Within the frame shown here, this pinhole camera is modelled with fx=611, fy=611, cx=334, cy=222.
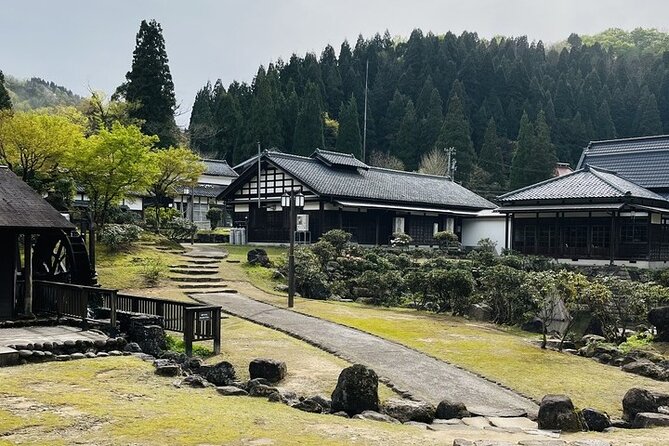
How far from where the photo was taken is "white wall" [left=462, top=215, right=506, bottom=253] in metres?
40.7

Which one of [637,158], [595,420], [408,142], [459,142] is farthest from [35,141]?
[408,142]

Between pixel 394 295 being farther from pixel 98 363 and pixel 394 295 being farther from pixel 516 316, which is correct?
pixel 98 363

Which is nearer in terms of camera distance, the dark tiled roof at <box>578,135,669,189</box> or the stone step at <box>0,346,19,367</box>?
the stone step at <box>0,346,19,367</box>

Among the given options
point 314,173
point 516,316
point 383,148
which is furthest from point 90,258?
point 383,148

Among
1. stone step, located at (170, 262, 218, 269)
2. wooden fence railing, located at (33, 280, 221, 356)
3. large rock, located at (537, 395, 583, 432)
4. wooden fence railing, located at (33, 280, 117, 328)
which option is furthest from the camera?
stone step, located at (170, 262, 218, 269)

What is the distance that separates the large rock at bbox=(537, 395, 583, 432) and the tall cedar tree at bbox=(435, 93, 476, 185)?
178 feet

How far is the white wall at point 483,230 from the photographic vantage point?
133 feet

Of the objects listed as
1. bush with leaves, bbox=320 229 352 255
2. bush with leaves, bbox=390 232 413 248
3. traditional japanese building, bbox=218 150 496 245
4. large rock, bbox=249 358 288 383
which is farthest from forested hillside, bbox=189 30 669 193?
large rock, bbox=249 358 288 383

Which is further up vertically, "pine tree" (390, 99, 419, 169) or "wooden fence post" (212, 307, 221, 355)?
"pine tree" (390, 99, 419, 169)

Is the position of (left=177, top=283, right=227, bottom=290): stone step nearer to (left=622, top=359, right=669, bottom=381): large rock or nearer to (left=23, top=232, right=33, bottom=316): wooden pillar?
(left=23, top=232, right=33, bottom=316): wooden pillar

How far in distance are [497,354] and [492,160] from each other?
52402 millimetres

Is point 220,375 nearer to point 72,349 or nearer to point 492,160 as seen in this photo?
point 72,349

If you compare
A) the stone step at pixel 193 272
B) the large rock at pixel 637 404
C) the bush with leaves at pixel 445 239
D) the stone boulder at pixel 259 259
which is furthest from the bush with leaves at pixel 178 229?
the large rock at pixel 637 404

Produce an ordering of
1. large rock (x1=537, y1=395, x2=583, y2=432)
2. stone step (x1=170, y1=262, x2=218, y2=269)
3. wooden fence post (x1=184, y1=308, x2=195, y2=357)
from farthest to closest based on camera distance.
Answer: stone step (x1=170, y1=262, x2=218, y2=269) → wooden fence post (x1=184, y1=308, x2=195, y2=357) → large rock (x1=537, y1=395, x2=583, y2=432)
